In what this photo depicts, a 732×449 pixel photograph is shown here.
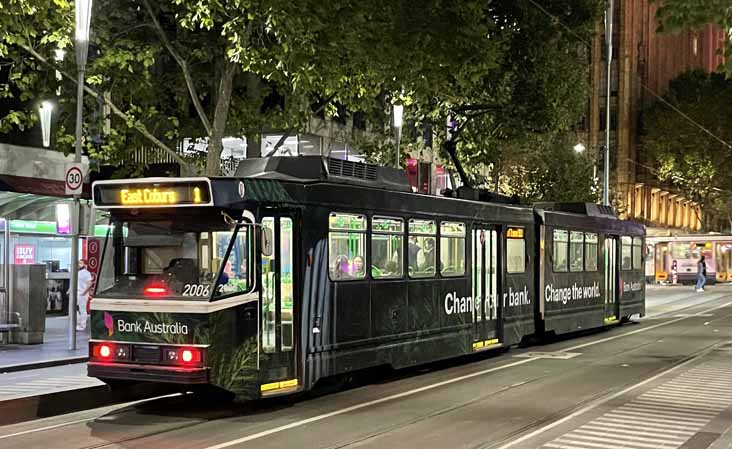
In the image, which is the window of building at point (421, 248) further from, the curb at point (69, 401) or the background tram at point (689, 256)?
the background tram at point (689, 256)

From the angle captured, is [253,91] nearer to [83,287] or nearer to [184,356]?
[83,287]

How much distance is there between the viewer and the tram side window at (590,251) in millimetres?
22906

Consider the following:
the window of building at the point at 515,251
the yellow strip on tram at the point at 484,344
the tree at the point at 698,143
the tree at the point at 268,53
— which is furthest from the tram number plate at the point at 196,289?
the tree at the point at 698,143

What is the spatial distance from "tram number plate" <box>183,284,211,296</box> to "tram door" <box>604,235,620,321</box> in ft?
50.8

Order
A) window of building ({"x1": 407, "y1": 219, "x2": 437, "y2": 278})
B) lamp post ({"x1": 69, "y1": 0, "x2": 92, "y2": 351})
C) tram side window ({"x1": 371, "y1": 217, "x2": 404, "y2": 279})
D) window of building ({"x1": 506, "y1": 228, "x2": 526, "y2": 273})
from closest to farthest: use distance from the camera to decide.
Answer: tram side window ({"x1": 371, "y1": 217, "x2": 404, "y2": 279}) < window of building ({"x1": 407, "y1": 219, "x2": 437, "y2": 278}) < lamp post ({"x1": 69, "y1": 0, "x2": 92, "y2": 351}) < window of building ({"x1": 506, "y1": 228, "x2": 526, "y2": 273})

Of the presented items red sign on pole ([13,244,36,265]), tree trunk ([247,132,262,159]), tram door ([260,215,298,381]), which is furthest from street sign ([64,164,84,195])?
red sign on pole ([13,244,36,265])

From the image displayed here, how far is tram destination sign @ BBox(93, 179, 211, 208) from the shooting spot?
11070mm

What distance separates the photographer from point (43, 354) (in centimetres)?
1730

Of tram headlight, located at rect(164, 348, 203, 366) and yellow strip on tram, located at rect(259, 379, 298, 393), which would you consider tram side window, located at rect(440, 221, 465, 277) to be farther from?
tram headlight, located at rect(164, 348, 203, 366)

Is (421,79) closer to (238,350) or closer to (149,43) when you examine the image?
(149,43)

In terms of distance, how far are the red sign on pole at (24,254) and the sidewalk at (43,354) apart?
627 centimetres

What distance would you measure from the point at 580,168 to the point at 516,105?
517 inches

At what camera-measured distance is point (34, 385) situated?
13578 millimetres

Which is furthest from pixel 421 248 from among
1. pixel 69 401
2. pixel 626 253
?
pixel 626 253
